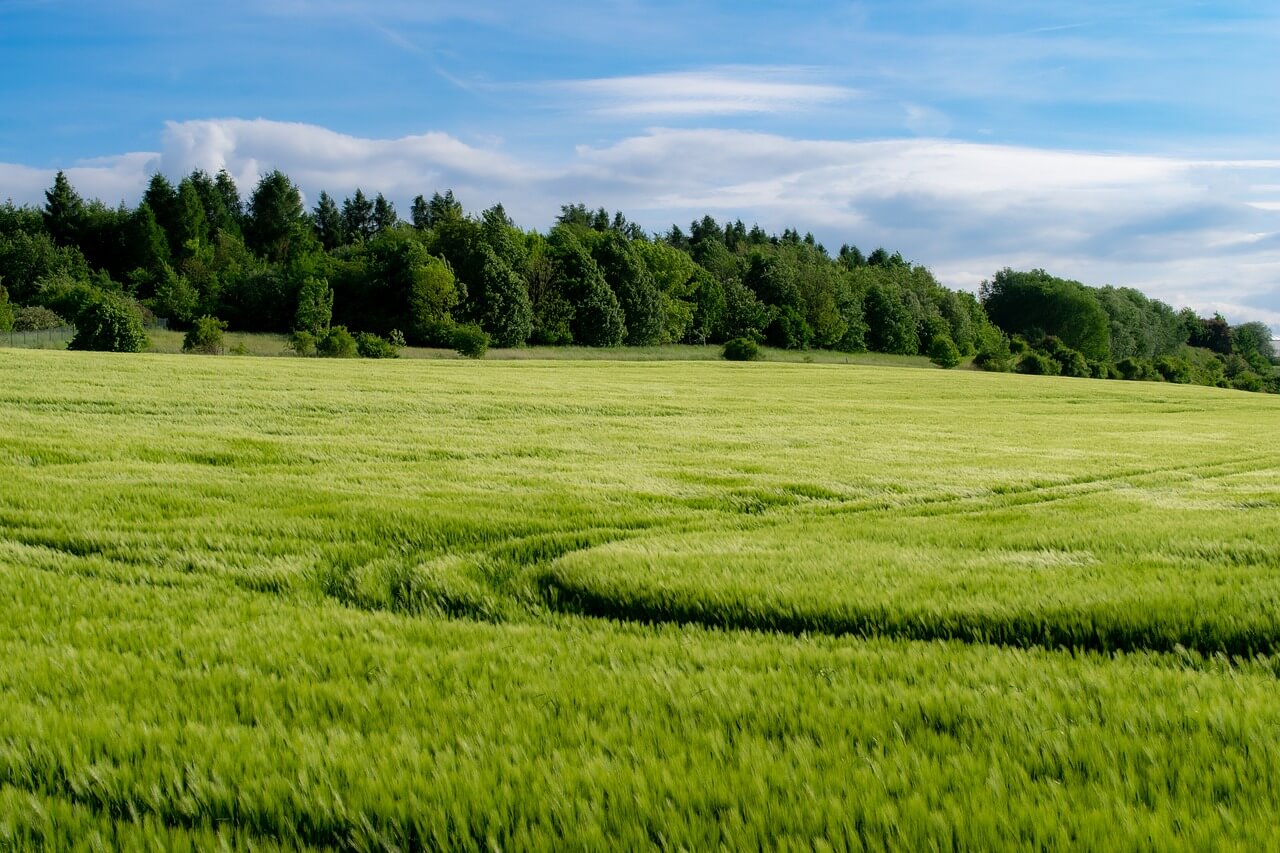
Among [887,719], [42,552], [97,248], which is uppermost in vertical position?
[97,248]

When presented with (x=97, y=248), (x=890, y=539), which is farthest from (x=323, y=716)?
(x=97, y=248)

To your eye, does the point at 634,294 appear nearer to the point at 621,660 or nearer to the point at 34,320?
the point at 34,320

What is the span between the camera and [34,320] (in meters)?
68.1

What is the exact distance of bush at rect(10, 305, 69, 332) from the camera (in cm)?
6769

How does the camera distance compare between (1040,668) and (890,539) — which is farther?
(890,539)

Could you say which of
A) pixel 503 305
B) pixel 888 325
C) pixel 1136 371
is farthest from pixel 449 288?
pixel 1136 371

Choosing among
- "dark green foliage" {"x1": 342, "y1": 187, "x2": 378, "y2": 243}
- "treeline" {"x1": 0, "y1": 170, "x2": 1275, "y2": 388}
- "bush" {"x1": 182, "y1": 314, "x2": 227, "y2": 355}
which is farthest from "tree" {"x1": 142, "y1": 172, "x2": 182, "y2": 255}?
"bush" {"x1": 182, "y1": 314, "x2": 227, "y2": 355}

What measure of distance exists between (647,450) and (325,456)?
567 cm

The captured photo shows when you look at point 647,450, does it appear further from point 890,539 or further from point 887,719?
point 887,719

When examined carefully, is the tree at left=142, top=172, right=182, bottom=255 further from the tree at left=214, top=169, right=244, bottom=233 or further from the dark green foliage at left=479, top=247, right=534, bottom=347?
the dark green foliage at left=479, top=247, right=534, bottom=347

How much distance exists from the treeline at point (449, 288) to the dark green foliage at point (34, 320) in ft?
0.67

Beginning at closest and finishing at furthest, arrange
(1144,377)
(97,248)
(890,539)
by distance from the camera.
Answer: (890,539) < (1144,377) < (97,248)

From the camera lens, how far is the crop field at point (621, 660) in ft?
9.90

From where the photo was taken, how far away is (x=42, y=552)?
7211mm
